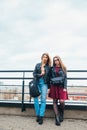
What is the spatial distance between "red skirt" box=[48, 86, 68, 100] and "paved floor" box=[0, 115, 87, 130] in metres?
0.70

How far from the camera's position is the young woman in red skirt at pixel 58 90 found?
7.61 m

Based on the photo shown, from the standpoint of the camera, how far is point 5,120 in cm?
823

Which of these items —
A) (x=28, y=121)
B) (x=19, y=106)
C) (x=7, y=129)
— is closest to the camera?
(x=7, y=129)

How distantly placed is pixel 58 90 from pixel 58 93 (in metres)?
0.08

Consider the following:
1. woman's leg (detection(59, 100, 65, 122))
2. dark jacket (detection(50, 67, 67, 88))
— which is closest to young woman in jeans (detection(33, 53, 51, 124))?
dark jacket (detection(50, 67, 67, 88))

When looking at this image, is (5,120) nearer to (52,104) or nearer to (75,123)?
(52,104)

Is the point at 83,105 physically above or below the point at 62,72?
below

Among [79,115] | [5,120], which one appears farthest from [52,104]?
[5,120]

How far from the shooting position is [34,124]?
776 centimetres

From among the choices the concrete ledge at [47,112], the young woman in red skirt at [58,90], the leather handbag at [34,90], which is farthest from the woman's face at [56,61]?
the concrete ledge at [47,112]

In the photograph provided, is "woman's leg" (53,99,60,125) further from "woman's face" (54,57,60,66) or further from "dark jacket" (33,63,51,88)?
"woman's face" (54,57,60,66)

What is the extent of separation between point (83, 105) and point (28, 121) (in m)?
1.58

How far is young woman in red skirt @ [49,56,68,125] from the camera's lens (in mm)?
7613

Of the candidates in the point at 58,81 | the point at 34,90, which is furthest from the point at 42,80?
the point at 58,81
